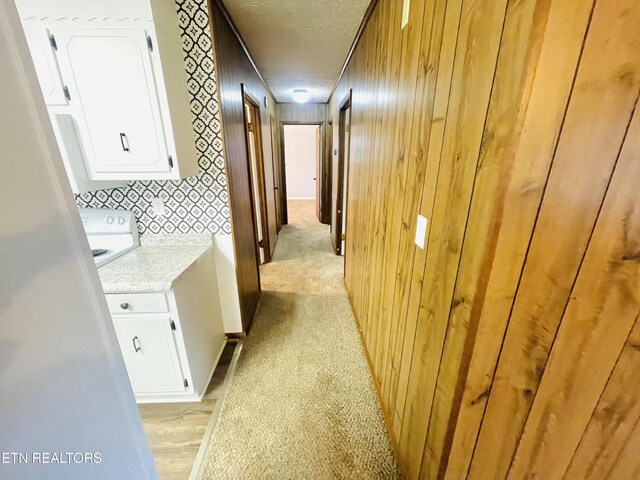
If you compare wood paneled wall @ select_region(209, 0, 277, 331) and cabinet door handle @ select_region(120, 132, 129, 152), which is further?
wood paneled wall @ select_region(209, 0, 277, 331)

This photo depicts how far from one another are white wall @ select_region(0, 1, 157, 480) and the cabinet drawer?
2.78 ft

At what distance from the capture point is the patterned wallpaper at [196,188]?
1543mm

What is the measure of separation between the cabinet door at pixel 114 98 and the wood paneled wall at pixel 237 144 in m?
0.41

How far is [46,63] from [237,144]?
3.40 feet

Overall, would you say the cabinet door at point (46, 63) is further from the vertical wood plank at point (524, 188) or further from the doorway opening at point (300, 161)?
the doorway opening at point (300, 161)

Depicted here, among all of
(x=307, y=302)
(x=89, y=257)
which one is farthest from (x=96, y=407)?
(x=307, y=302)

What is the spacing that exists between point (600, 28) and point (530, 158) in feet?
0.75

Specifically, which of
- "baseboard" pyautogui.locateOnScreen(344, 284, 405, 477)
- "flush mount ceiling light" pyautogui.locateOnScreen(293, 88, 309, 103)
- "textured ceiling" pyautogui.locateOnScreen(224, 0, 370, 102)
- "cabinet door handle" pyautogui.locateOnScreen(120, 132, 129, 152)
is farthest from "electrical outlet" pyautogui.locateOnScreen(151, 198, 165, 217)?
"flush mount ceiling light" pyautogui.locateOnScreen(293, 88, 309, 103)

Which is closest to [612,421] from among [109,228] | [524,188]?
[524,188]

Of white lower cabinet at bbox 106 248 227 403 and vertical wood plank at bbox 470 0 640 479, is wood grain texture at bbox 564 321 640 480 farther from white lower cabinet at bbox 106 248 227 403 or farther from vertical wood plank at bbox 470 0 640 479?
white lower cabinet at bbox 106 248 227 403

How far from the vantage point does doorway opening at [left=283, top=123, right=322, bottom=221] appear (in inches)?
277

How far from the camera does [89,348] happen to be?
538mm

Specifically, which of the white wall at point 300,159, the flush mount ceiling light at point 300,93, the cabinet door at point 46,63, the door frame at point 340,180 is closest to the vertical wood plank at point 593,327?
the cabinet door at point 46,63

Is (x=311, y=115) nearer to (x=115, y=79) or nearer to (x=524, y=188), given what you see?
(x=115, y=79)
